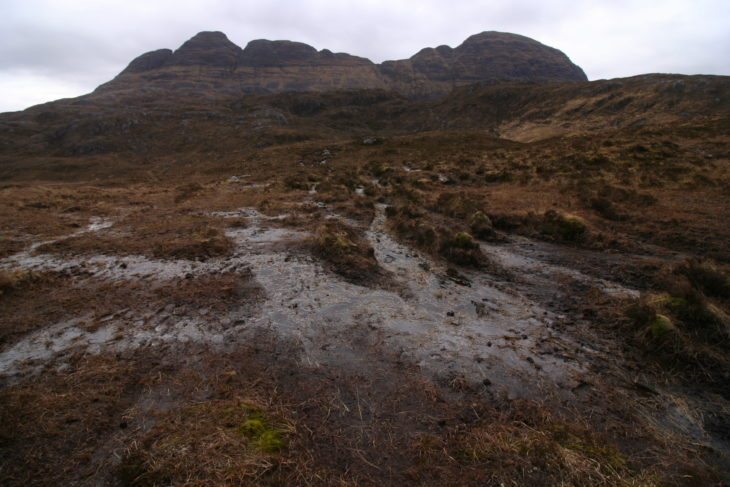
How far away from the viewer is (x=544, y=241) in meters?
15.6

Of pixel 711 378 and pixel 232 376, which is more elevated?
pixel 232 376

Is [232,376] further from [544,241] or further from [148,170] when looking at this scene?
[148,170]

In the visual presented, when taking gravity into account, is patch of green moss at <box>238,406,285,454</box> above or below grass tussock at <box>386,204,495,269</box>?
above

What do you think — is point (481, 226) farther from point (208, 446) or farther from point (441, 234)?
point (208, 446)

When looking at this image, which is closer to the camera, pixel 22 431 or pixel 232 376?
pixel 22 431

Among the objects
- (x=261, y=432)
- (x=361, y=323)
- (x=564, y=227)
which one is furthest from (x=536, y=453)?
(x=564, y=227)

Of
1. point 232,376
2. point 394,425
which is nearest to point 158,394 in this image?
point 232,376

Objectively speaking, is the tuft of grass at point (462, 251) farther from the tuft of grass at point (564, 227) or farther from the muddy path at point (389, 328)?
the tuft of grass at point (564, 227)

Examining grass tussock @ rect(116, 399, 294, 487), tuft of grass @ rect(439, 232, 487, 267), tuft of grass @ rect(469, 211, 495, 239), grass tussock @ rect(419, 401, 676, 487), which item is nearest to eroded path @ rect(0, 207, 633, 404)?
tuft of grass @ rect(439, 232, 487, 267)

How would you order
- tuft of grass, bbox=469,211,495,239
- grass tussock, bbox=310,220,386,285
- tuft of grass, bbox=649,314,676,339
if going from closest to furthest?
1. tuft of grass, bbox=649,314,676,339
2. grass tussock, bbox=310,220,386,285
3. tuft of grass, bbox=469,211,495,239

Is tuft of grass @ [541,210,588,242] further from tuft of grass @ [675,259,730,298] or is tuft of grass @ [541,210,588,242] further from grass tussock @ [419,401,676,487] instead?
grass tussock @ [419,401,676,487]

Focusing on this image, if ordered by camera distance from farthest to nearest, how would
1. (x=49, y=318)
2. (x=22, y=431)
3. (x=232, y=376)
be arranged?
(x=49, y=318)
(x=232, y=376)
(x=22, y=431)

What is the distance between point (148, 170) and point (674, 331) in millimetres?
64000

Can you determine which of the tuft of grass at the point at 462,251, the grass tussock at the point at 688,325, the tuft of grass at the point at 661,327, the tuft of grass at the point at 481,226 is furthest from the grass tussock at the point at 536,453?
the tuft of grass at the point at 481,226
